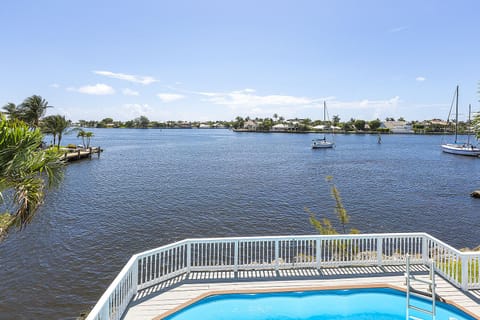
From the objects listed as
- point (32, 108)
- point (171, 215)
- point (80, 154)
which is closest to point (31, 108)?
point (32, 108)

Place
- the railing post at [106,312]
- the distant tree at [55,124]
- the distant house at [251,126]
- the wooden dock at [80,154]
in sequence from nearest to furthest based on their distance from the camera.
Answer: the railing post at [106,312] < the wooden dock at [80,154] < the distant tree at [55,124] < the distant house at [251,126]

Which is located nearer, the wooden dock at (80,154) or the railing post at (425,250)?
the railing post at (425,250)

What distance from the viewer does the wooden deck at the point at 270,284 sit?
6160 mm

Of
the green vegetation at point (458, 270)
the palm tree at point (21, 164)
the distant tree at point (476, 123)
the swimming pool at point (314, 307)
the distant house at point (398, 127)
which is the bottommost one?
the swimming pool at point (314, 307)

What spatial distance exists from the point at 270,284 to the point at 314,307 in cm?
105

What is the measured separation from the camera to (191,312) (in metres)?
6.14

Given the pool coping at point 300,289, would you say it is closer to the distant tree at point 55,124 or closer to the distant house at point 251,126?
the distant tree at point 55,124

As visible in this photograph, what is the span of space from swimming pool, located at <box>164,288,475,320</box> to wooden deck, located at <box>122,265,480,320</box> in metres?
0.14

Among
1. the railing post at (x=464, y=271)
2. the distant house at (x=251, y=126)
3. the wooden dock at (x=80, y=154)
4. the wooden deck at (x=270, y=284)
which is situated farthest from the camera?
the distant house at (x=251, y=126)

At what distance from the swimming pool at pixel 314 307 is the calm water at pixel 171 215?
5.09 meters

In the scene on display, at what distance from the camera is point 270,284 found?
7.07m

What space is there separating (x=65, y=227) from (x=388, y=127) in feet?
545

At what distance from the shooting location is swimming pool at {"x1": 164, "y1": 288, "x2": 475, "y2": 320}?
6162 mm

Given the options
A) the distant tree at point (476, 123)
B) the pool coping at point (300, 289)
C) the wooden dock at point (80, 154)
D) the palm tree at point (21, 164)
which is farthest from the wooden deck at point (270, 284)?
the wooden dock at point (80, 154)
